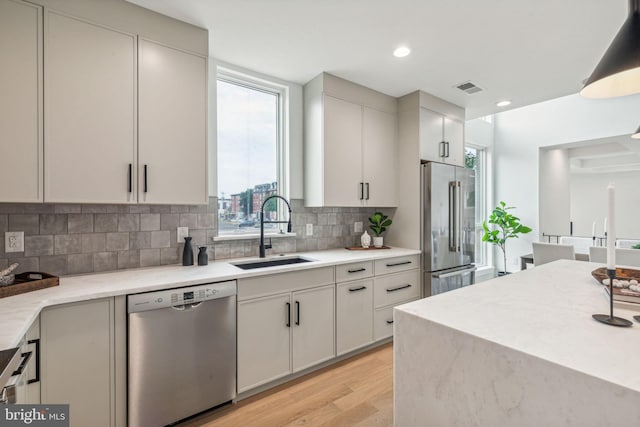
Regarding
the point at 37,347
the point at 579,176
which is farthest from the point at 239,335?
the point at 579,176

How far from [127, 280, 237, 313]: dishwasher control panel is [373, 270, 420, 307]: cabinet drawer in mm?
1423

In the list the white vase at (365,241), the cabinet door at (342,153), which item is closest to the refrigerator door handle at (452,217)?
the white vase at (365,241)

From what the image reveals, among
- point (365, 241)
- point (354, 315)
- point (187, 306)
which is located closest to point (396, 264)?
point (365, 241)

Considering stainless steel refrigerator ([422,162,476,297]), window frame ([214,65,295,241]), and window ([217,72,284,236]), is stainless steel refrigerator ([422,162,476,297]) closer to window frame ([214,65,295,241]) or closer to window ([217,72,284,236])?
window frame ([214,65,295,241])

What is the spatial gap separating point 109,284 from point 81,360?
40cm

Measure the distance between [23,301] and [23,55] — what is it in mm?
1304

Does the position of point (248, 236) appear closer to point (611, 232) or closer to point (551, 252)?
point (611, 232)

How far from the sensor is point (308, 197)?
121 inches

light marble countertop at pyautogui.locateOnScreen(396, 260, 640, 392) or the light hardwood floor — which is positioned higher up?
light marble countertop at pyautogui.locateOnScreen(396, 260, 640, 392)

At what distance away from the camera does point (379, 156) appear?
10.9 ft

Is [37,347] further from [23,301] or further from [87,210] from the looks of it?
[87,210]

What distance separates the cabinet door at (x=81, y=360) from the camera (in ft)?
4.78

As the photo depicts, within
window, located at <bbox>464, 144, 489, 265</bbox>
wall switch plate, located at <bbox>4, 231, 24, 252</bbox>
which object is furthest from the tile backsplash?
window, located at <bbox>464, 144, 489, 265</bbox>

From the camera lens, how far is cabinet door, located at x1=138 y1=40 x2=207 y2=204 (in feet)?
6.46
